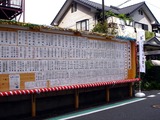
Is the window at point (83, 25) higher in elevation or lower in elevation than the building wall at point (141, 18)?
lower

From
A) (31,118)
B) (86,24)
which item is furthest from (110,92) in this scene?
(86,24)

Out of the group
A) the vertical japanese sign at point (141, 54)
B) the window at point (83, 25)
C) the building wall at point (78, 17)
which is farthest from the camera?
the window at point (83, 25)

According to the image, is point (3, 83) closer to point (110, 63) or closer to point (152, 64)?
point (110, 63)

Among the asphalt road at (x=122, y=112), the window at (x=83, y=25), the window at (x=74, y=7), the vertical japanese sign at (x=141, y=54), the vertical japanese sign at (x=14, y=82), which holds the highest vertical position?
the window at (x=74, y=7)

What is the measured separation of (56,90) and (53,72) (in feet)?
1.95

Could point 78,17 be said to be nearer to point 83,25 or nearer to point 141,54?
point 83,25

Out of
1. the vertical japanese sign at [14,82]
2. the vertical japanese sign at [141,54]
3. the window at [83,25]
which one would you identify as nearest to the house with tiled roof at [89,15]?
the window at [83,25]

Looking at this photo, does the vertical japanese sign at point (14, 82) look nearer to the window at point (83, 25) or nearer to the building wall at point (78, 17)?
the building wall at point (78, 17)

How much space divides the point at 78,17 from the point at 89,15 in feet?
6.53

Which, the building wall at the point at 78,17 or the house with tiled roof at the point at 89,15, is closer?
the house with tiled roof at the point at 89,15

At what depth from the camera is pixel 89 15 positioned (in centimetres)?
2858

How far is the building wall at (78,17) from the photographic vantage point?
2828cm

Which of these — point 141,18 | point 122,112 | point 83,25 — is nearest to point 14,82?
point 122,112

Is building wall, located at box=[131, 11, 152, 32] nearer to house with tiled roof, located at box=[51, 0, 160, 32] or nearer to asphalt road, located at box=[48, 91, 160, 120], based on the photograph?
house with tiled roof, located at box=[51, 0, 160, 32]
